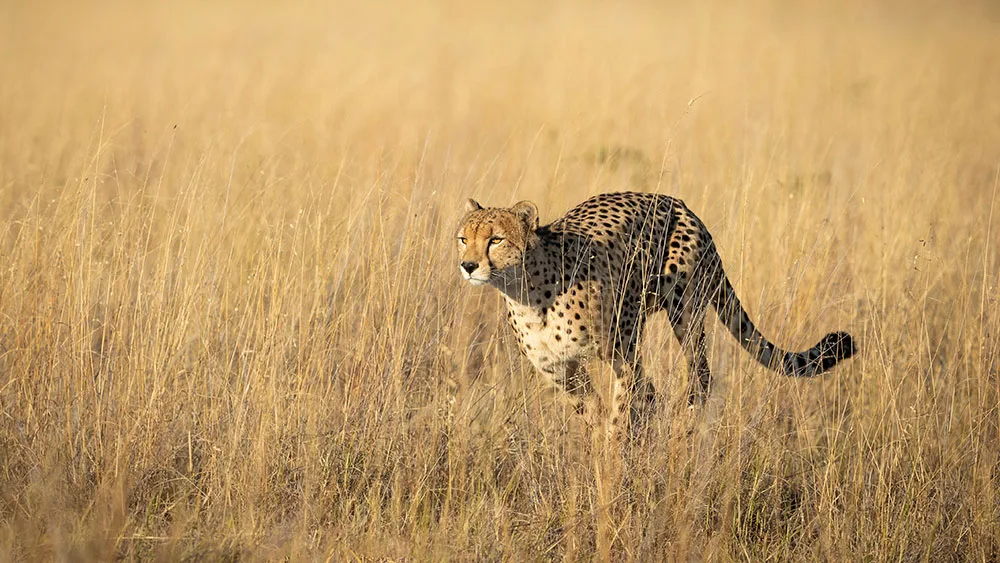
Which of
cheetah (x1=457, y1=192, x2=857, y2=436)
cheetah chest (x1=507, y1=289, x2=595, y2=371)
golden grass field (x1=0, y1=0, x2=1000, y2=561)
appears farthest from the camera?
cheetah chest (x1=507, y1=289, x2=595, y2=371)

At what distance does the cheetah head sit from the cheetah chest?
0.63ft

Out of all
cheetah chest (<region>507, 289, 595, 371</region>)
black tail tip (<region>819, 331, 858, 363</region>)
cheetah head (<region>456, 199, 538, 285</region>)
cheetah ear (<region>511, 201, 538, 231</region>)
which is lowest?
cheetah chest (<region>507, 289, 595, 371</region>)

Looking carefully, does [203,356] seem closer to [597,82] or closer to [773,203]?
[773,203]

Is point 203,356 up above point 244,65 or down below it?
below

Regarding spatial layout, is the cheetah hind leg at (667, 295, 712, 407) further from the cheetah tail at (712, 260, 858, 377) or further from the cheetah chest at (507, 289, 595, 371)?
the cheetah chest at (507, 289, 595, 371)

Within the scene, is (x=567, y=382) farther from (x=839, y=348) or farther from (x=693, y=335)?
(x=839, y=348)

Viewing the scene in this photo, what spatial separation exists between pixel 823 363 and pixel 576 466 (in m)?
1.05

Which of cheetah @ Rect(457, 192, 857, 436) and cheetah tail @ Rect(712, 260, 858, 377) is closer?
cheetah tail @ Rect(712, 260, 858, 377)

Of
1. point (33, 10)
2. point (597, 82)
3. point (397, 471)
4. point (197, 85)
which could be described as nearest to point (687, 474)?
point (397, 471)

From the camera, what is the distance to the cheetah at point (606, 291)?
3721mm

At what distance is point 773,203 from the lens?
18.9 feet

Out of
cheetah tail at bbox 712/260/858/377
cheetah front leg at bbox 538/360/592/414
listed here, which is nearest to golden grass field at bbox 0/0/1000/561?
cheetah tail at bbox 712/260/858/377

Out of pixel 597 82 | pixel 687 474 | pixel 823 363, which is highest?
pixel 597 82

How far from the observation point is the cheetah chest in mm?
3834
